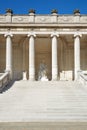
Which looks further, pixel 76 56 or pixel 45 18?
pixel 45 18

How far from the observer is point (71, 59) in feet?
132

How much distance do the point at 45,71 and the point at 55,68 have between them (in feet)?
18.0

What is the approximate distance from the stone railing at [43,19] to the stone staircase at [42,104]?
1076 cm

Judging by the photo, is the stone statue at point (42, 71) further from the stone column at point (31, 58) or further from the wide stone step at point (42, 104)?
the wide stone step at point (42, 104)

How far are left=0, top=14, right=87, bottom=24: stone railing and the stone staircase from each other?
10755 millimetres

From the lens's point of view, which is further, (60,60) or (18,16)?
(60,60)

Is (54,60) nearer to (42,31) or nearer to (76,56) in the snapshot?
(76,56)

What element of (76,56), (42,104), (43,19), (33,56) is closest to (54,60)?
(33,56)

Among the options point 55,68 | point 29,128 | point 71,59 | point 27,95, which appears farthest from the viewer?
point 71,59

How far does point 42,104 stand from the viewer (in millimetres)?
20625

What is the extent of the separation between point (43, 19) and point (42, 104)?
58.8 feet

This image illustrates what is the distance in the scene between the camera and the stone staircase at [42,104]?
56.8ft

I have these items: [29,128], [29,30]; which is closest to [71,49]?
[29,30]

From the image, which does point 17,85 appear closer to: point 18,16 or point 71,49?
point 18,16
